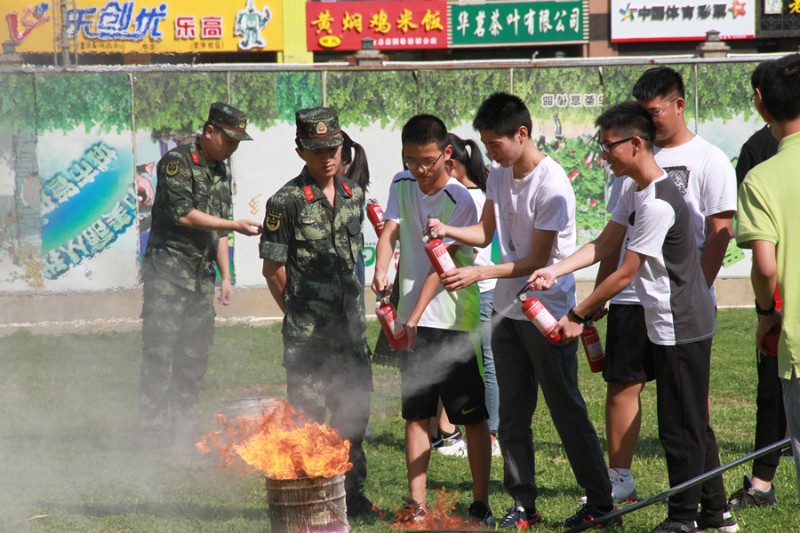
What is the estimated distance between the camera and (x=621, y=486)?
219 inches

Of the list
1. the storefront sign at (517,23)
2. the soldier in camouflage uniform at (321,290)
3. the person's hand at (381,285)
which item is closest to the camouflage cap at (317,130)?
the soldier in camouflage uniform at (321,290)

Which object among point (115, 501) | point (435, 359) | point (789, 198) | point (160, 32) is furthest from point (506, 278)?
point (160, 32)

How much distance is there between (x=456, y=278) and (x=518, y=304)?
15.9 inches

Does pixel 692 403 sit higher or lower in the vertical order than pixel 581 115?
lower

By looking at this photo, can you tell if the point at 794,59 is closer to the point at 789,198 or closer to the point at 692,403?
the point at 789,198

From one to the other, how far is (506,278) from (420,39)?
1539 cm

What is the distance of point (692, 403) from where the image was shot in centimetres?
471

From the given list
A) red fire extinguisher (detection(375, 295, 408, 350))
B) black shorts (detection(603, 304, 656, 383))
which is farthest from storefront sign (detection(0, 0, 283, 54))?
black shorts (detection(603, 304, 656, 383))

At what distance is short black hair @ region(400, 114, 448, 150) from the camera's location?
528 centimetres

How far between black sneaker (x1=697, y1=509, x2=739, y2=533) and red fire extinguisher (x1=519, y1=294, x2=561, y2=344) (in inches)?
52.0

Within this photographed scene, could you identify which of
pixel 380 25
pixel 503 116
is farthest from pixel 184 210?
pixel 380 25

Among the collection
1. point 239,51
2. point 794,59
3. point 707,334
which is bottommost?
point 707,334

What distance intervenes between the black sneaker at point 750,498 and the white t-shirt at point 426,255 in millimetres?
1830

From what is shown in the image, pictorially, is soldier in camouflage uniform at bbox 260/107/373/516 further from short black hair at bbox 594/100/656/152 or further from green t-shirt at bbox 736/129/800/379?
green t-shirt at bbox 736/129/800/379
